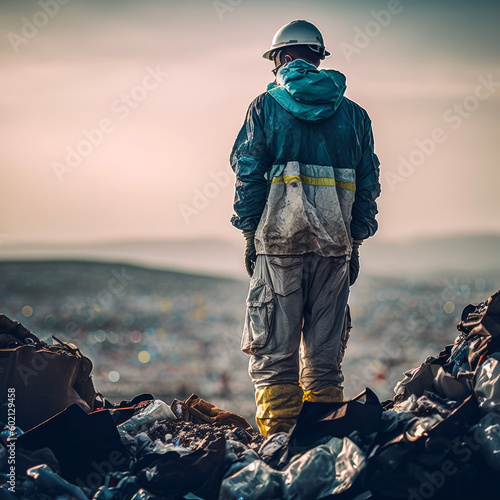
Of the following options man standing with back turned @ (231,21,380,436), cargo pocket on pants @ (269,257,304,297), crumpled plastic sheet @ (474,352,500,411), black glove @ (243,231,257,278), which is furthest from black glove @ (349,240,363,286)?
crumpled plastic sheet @ (474,352,500,411)

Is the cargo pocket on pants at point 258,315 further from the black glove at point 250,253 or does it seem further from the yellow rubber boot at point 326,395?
the yellow rubber boot at point 326,395

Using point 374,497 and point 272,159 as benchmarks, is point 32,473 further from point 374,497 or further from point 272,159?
point 272,159

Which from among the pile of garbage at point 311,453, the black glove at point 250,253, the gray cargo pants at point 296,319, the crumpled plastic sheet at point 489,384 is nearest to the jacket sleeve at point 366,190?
the gray cargo pants at point 296,319

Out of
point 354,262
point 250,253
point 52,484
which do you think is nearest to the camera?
point 52,484

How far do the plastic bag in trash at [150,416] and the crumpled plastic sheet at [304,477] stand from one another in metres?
1.21

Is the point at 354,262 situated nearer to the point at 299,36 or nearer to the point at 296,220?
the point at 296,220

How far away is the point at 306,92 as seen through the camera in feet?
16.3

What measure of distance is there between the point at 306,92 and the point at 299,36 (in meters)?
0.47

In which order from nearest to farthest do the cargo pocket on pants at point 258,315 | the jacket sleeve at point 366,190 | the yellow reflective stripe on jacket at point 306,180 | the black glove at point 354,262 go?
the yellow reflective stripe on jacket at point 306,180 < the cargo pocket on pants at point 258,315 < the jacket sleeve at point 366,190 < the black glove at point 354,262

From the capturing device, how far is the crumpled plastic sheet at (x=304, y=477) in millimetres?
4043

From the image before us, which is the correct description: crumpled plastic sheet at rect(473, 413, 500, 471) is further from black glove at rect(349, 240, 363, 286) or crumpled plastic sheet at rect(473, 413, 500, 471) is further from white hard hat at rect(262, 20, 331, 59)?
white hard hat at rect(262, 20, 331, 59)

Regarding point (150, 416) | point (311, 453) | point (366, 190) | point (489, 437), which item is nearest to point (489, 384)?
point (489, 437)

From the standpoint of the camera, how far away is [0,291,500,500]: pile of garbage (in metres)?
4.05

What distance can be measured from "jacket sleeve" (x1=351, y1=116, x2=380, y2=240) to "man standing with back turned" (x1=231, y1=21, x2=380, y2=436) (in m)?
0.11
